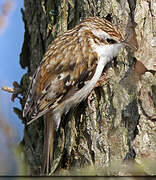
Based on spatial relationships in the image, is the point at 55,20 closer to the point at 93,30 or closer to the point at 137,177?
the point at 93,30

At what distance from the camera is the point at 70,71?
5.64 ft

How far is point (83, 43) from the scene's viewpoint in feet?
5.88

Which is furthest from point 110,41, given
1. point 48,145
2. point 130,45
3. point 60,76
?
point 48,145

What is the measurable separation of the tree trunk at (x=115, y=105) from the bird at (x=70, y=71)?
45 millimetres

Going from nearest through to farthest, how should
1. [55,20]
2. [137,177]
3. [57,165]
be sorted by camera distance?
[137,177] → [57,165] → [55,20]

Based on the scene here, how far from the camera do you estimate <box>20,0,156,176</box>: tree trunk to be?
1.39 metres

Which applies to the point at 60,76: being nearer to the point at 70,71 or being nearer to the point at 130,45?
the point at 70,71

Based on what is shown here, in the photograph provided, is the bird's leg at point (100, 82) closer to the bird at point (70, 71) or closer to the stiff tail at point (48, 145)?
the bird at point (70, 71)

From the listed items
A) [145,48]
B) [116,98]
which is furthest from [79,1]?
[116,98]

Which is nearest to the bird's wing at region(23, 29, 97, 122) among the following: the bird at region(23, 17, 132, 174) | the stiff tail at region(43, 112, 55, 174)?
the bird at region(23, 17, 132, 174)

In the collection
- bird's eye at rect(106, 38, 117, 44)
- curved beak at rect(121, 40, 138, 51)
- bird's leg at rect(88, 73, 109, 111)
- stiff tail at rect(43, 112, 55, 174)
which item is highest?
bird's eye at rect(106, 38, 117, 44)

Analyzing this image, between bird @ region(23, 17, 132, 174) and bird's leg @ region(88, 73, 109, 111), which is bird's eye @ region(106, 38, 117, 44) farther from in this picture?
bird's leg @ region(88, 73, 109, 111)

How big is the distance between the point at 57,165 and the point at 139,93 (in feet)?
1.85

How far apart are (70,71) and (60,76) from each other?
0.06m
